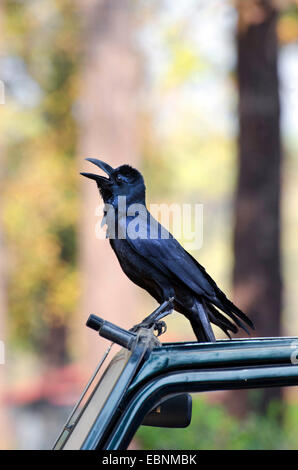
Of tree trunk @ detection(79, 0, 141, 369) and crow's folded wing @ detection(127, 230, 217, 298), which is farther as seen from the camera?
tree trunk @ detection(79, 0, 141, 369)

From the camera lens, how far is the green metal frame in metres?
1.92

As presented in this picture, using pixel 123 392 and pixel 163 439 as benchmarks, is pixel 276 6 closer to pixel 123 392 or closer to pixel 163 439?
pixel 163 439

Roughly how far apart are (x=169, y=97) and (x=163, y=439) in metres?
13.5

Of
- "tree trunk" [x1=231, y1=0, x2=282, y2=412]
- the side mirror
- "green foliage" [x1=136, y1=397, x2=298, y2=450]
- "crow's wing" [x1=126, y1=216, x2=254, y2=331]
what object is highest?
"tree trunk" [x1=231, y1=0, x2=282, y2=412]

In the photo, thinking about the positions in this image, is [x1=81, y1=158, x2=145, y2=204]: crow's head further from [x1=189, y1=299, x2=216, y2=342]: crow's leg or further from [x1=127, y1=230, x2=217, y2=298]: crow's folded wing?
[x1=189, y1=299, x2=216, y2=342]: crow's leg

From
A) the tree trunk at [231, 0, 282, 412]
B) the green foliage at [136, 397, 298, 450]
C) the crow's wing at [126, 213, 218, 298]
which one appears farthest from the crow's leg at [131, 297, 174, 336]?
the tree trunk at [231, 0, 282, 412]

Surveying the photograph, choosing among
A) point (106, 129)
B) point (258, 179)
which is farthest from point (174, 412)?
point (258, 179)

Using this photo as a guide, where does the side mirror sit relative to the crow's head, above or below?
below

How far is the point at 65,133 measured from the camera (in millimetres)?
19156

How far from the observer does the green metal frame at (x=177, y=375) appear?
1925 millimetres

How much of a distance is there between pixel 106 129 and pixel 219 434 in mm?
3415

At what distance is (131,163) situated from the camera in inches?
307

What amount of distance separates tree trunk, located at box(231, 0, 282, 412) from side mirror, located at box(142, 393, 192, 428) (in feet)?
20.3

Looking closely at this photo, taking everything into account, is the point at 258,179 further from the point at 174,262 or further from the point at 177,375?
the point at 177,375
